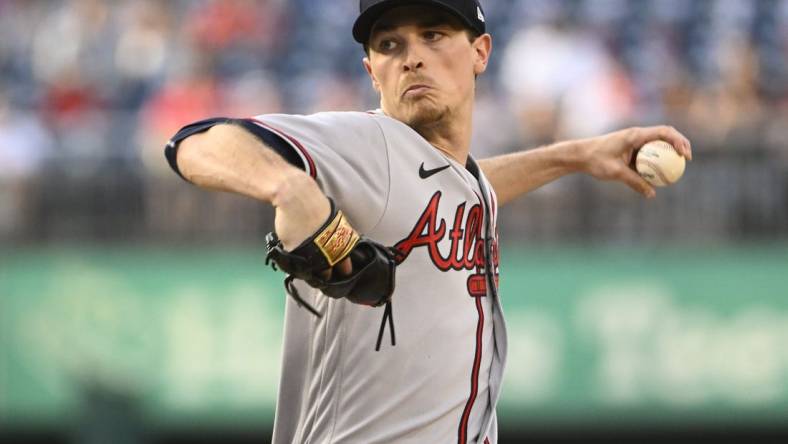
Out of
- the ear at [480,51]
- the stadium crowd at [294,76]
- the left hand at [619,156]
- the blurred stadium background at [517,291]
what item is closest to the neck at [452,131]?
the ear at [480,51]

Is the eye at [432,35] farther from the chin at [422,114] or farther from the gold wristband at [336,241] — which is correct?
the gold wristband at [336,241]

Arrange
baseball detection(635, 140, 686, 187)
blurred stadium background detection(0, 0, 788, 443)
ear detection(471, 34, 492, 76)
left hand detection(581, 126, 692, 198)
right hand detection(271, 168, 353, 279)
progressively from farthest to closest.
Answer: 1. blurred stadium background detection(0, 0, 788, 443)
2. left hand detection(581, 126, 692, 198)
3. baseball detection(635, 140, 686, 187)
4. ear detection(471, 34, 492, 76)
5. right hand detection(271, 168, 353, 279)

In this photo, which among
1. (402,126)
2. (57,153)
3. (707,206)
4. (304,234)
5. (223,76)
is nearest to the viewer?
(304,234)

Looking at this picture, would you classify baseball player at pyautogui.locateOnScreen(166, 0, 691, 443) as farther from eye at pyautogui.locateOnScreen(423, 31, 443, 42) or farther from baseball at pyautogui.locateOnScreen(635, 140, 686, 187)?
baseball at pyautogui.locateOnScreen(635, 140, 686, 187)

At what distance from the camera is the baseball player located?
3186mm

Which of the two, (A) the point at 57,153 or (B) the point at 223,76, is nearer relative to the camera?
(A) the point at 57,153

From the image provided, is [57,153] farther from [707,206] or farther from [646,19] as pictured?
[646,19]

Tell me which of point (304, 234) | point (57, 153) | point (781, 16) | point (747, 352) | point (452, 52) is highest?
point (781, 16)

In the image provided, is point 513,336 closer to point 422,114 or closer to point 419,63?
point 422,114

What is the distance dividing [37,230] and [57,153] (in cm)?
59

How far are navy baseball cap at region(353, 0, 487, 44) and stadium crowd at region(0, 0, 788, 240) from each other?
5547 millimetres

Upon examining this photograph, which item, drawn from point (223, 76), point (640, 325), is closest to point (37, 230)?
point (223, 76)

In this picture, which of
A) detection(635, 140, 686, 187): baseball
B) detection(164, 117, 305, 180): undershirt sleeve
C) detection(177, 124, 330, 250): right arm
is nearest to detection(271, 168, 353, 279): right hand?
detection(177, 124, 330, 250): right arm

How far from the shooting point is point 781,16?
11.9 meters
